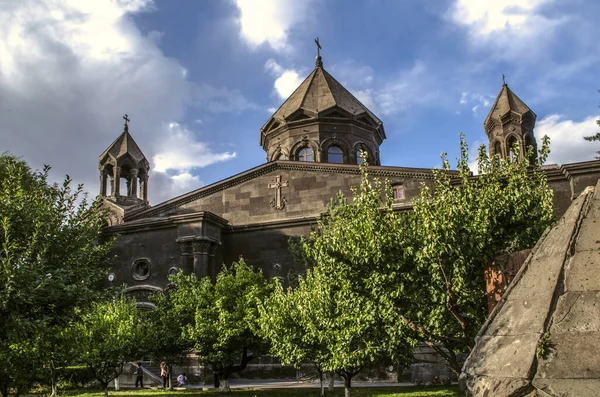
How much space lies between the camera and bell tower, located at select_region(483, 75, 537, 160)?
22500 mm

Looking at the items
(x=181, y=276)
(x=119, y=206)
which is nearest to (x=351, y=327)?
(x=181, y=276)

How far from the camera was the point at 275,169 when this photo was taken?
2359 cm

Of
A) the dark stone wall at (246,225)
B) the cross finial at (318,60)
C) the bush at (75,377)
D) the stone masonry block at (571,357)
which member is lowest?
the bush at (75,377)

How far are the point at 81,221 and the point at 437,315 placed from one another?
22.1 ft

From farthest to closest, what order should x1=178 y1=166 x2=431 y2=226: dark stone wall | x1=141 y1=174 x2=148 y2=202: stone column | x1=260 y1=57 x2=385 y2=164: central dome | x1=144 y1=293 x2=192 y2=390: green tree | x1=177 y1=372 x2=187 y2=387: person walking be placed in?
x1=141 y1=174 x2=148 y2=202: stone column < x1=260 y1=57 x2=385 y2=164: central dome < x1=178 y1=166 x2=431 y2=226: dark stone wall < x1=177 y1=372 x2=187 y2=387: person walking < x1=144 y1=293 x2=192 y2=390: green tree

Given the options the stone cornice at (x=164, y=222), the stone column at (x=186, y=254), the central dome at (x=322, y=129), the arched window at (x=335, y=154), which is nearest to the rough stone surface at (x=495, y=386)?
the stone cornice at (x=164, y=222)

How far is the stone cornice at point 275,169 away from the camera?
845 inches

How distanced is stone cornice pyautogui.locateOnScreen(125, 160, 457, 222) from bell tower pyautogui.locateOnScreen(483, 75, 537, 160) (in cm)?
408

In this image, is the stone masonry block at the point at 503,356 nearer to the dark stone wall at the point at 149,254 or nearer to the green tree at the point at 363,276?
the green tree at the point at 363,276

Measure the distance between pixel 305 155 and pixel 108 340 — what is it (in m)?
14.6

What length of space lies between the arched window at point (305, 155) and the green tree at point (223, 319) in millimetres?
10245

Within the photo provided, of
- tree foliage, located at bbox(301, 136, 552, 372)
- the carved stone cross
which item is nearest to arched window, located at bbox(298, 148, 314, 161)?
the carved stone cross

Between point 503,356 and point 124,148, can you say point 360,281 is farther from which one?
point 124,148

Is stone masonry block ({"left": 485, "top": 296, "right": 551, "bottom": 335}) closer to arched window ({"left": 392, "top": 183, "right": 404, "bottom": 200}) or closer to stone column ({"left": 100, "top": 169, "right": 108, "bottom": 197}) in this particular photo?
arched window ({"left": 392, "top": 183, "right": 404, "bottom": 200})
